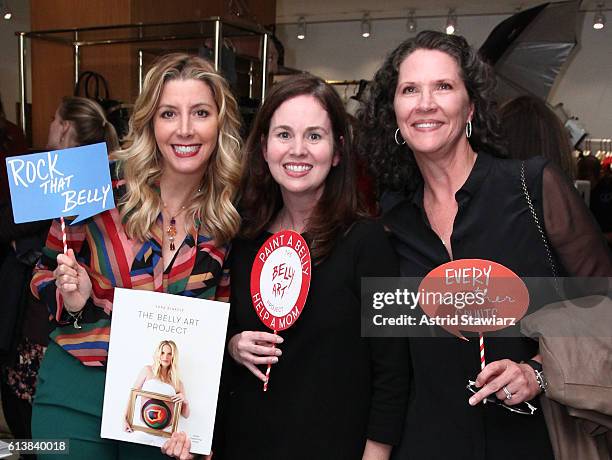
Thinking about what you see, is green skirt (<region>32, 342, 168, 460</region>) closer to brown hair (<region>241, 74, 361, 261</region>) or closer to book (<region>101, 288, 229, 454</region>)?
book (<region>101, 288, 229, 454</region>)

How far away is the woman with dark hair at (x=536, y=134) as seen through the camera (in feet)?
6.52

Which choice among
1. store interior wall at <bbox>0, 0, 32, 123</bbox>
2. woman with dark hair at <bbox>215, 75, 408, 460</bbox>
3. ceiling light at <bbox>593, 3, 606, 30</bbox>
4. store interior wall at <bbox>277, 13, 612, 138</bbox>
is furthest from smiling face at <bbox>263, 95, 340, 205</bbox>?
store interior wall at <bbox>0, 0, 32, 123</bbox>

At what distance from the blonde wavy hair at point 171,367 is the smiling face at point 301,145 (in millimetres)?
493

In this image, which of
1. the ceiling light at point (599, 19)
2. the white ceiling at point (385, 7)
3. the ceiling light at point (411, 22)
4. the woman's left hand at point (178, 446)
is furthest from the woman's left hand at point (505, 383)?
the ceiling light at point (411, 22)

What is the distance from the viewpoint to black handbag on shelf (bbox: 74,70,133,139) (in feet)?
12.6

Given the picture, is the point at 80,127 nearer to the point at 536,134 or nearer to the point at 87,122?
the point at 87,122

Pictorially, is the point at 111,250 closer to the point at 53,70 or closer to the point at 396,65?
the point at 396,65

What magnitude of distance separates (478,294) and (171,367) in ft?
2.52

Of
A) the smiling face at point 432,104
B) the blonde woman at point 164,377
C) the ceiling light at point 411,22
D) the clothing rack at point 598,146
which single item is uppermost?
the ceiling light at point 411,22

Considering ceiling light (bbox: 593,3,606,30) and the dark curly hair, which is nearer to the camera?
the dark curly hair

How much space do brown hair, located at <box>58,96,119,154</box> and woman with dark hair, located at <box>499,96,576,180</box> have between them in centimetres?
181

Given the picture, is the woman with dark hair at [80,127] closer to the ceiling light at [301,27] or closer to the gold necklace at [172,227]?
the gold necklace at [172,227]

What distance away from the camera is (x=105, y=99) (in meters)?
4.30

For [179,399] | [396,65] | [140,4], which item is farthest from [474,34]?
[179,399]
